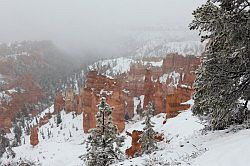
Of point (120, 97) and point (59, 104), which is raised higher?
point (120, 97)

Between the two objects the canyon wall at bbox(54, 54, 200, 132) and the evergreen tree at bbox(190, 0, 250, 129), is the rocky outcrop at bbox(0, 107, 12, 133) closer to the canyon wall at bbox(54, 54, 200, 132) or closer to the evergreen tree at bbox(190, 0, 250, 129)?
the canyon wall at bbox(54, 54, 200, 132)

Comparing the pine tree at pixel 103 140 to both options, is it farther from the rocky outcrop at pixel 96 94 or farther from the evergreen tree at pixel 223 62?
the rocky outcrop at pixel 96 94

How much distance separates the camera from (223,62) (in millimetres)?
13430

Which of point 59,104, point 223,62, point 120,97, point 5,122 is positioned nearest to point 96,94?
point 120,97

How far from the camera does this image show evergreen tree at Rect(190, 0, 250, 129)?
12.3 metres

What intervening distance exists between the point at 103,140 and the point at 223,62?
1177 centimetres

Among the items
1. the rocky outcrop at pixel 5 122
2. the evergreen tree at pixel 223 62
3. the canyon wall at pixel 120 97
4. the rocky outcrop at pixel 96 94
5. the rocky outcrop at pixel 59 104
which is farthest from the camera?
the rocky outcrop at pixel 5 122

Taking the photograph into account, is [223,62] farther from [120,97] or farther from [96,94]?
[96,94]

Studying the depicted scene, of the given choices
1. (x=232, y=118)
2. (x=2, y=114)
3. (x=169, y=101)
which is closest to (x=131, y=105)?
(x=169, y=101)

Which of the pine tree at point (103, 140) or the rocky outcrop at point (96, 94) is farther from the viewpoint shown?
the rocky outcrop at point (96, 94)

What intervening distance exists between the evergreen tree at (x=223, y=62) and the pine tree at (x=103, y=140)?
30.0ft

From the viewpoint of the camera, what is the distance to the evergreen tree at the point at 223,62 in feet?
40.3

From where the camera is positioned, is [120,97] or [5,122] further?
[5,122]

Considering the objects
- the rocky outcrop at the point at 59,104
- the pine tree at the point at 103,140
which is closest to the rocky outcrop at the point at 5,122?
the rocky outcrop at the point at 59,104
